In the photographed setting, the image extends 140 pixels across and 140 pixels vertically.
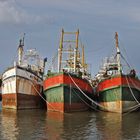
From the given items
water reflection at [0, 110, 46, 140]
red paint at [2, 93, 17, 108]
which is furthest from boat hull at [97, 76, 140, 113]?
water reflection at [0, 110, 46, 140]

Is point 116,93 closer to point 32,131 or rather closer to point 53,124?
point 53,124

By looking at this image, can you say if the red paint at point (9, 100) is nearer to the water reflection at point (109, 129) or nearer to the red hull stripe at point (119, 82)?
the red hull stripe at point (119, 82)

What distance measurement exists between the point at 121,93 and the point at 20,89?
32.7 ft

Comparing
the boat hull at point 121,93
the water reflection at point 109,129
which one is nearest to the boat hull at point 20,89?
the boat hull at point 121,93

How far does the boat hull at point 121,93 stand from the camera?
105ft

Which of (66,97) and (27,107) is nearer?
(66,97)

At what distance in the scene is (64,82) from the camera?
3158cm

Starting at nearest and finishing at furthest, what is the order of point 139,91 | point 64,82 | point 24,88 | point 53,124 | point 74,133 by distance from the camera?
point 74,133 → point 53,124 → point 64,82 → point 139,91 → point 24,88

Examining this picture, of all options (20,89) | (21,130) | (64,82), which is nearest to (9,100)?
(20,89)

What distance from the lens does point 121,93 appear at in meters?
32.1

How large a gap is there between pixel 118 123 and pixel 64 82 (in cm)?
798

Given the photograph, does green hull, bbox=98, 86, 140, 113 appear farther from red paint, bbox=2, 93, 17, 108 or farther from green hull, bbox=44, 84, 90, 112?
red paint, bbox=2, 93, 17, 108

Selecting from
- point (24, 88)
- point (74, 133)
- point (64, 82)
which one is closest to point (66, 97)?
point (64, 82)

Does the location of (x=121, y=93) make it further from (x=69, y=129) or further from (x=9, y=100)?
(x=9, y=100)
